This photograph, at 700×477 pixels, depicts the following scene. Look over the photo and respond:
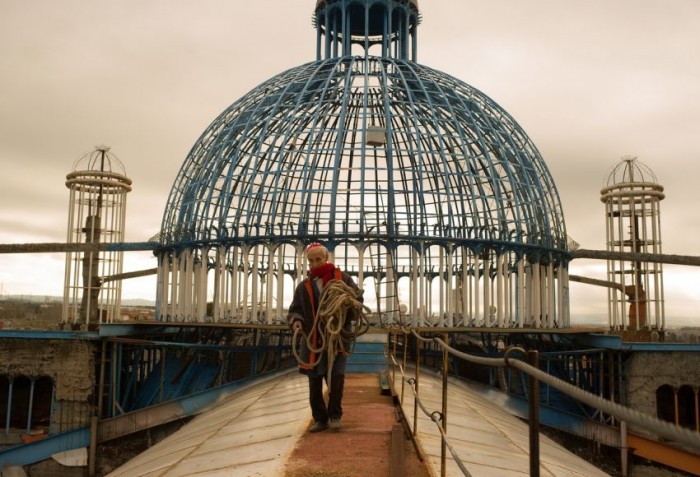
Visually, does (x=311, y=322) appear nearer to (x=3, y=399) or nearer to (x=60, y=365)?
(x=60, y=365)

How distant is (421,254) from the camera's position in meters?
23.3

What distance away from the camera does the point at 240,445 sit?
29.5ft

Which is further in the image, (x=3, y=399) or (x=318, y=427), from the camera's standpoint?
(x=3, y=399)

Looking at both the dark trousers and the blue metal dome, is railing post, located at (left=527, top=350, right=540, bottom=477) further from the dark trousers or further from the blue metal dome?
the blue metal dome

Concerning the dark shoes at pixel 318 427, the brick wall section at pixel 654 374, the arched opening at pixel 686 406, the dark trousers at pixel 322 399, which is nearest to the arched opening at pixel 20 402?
the dark shoes at pixel 318 427

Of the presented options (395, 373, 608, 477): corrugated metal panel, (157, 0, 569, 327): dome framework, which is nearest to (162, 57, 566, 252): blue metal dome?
(157, 0, 569, 327): dome framework

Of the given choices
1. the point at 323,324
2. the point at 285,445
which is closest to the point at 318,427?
the point at 285,445

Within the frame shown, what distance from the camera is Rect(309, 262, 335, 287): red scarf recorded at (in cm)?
852

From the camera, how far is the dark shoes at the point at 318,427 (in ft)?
28.5

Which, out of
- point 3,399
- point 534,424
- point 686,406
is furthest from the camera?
point 3,399

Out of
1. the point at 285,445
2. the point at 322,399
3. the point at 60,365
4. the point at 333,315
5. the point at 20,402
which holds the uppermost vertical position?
the point at 333,315

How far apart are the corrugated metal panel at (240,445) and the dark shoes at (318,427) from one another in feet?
0.58

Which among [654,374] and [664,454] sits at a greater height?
[654,374]

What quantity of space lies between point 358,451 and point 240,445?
1.96m
